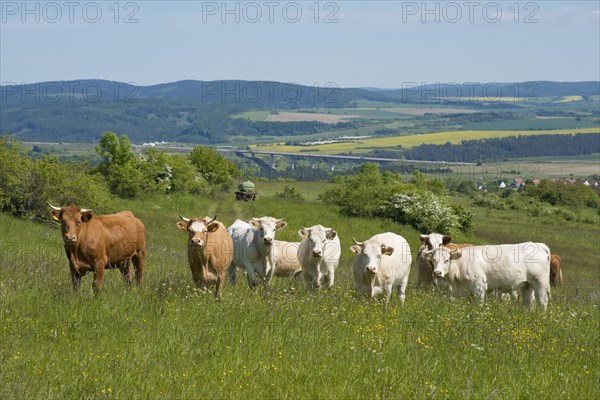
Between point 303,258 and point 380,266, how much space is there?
2000mm

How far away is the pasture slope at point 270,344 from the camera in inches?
391

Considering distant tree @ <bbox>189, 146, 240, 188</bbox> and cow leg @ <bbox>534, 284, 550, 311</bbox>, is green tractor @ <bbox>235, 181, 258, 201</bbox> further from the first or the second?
cow leg @ <bbox>534, 284, 550, 311</bbox>

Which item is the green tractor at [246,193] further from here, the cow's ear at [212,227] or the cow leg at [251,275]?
the cow's ear at [212,227]

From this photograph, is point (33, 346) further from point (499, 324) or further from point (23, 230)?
point (23, 230)

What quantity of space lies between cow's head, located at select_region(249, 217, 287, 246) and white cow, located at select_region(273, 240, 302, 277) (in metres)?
2.78

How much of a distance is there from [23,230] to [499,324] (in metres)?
17.5

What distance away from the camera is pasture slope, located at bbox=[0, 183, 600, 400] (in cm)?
992

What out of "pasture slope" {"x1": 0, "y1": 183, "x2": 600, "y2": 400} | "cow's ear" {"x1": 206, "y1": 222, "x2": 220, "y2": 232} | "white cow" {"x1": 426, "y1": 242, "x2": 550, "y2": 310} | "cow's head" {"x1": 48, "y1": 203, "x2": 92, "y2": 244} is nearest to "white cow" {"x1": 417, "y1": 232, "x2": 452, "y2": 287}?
"white cow" {"x1": 426, "y1": 242, "x2": 550, "y2": 310}

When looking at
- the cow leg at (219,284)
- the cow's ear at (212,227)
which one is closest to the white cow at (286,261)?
the cow leg at (219,284)

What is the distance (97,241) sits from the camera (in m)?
15.4

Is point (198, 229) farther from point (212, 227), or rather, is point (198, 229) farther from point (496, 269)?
point (496, 269)

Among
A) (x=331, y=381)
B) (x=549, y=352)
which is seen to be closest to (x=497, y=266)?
(x=549, y=352)

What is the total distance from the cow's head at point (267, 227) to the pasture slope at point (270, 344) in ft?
3.66

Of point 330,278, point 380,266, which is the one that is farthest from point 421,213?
point 380,266
